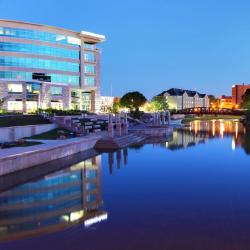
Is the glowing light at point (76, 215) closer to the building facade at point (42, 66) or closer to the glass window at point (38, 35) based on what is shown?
the building facade at point (42, 66)

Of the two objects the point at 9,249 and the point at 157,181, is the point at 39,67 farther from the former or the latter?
the point at 9,249

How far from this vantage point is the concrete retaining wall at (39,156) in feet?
68.9

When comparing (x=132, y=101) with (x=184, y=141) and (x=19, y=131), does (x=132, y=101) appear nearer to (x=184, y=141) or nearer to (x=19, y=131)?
(x=184, y=141)

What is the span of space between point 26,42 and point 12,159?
56.5m

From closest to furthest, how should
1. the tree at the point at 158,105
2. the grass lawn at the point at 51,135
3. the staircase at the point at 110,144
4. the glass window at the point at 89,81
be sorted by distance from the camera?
1. the grass lawn at the point at 51,135
2. the staircase at the point at 110,144
3. the glass window at the point at 89,81
4. the tree at the point at 158,105

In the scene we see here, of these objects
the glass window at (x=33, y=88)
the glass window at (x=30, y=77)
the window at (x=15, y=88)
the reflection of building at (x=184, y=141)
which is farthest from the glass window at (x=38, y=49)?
the reflection of building at (x=184, y=141)

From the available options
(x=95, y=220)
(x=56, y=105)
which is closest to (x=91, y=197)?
(x=95, y=220)

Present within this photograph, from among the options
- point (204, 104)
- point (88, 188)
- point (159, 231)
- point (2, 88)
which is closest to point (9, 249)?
point (159, 231)

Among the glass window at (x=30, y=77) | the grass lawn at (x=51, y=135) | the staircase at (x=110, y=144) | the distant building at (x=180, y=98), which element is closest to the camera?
the grass lawn at (x=51, y=135)

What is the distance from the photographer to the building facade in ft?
234

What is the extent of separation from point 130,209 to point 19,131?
2276 cm

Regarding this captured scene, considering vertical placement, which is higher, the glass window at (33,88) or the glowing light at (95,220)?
the glass window at (33,88)

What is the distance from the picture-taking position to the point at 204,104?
19988 centimetres

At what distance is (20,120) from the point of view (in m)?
40.5
